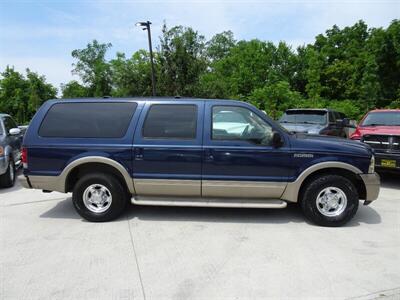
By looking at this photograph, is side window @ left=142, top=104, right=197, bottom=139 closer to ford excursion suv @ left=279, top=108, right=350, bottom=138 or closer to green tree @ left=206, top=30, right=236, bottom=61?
ford excursion suv @ left=279, top=108, right=350, bottom=138

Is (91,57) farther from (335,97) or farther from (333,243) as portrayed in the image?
(333,243)

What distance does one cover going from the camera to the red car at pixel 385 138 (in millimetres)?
7230

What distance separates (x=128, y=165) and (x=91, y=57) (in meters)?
53.4

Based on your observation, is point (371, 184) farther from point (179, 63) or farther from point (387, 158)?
point (179, 63)

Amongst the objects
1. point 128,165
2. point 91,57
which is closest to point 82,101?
point 128,165

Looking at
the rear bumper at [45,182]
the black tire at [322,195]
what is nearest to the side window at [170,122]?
the rear bumper at [45,182]

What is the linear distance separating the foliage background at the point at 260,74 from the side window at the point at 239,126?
43.5 feet

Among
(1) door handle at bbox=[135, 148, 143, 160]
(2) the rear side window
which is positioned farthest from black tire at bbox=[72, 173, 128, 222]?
(2) the rear side window

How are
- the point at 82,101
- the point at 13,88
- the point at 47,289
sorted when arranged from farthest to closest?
the point at 13,88, the point at 82,101, the point at 47,289

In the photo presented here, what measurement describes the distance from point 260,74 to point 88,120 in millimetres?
38239

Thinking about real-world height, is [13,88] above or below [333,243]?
above

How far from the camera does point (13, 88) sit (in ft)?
132

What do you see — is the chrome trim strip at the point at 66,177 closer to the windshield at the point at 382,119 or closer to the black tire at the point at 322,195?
the black tire at the point at 322,195

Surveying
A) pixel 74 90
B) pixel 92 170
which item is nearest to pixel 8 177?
pixel 92 170
